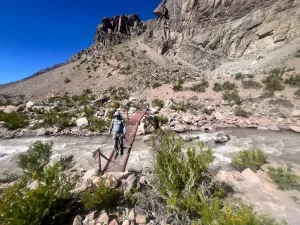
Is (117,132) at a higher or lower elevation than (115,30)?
lower

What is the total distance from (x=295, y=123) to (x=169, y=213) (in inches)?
433

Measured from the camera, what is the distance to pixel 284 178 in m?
5.12

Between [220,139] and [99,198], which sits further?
[220,139]

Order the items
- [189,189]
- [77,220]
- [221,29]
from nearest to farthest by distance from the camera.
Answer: [77,220] < [189,189] < [221,29]

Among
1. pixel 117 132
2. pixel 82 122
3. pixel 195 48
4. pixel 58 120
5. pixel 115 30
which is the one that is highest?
pixel 115 30

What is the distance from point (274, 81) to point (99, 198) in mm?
17012

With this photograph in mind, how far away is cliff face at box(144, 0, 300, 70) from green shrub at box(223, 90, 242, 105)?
35.5ft

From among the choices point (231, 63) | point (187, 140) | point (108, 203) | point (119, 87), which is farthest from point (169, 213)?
point (231, 63)

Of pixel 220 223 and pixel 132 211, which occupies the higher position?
pixel 220 223

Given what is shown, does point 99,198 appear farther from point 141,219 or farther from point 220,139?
point 220,139

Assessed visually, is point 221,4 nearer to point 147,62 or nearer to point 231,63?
point 231,63

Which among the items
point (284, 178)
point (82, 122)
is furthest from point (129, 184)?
point (82, 122)

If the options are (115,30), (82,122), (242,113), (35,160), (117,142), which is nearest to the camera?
(35,160)

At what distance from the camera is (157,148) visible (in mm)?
4703
